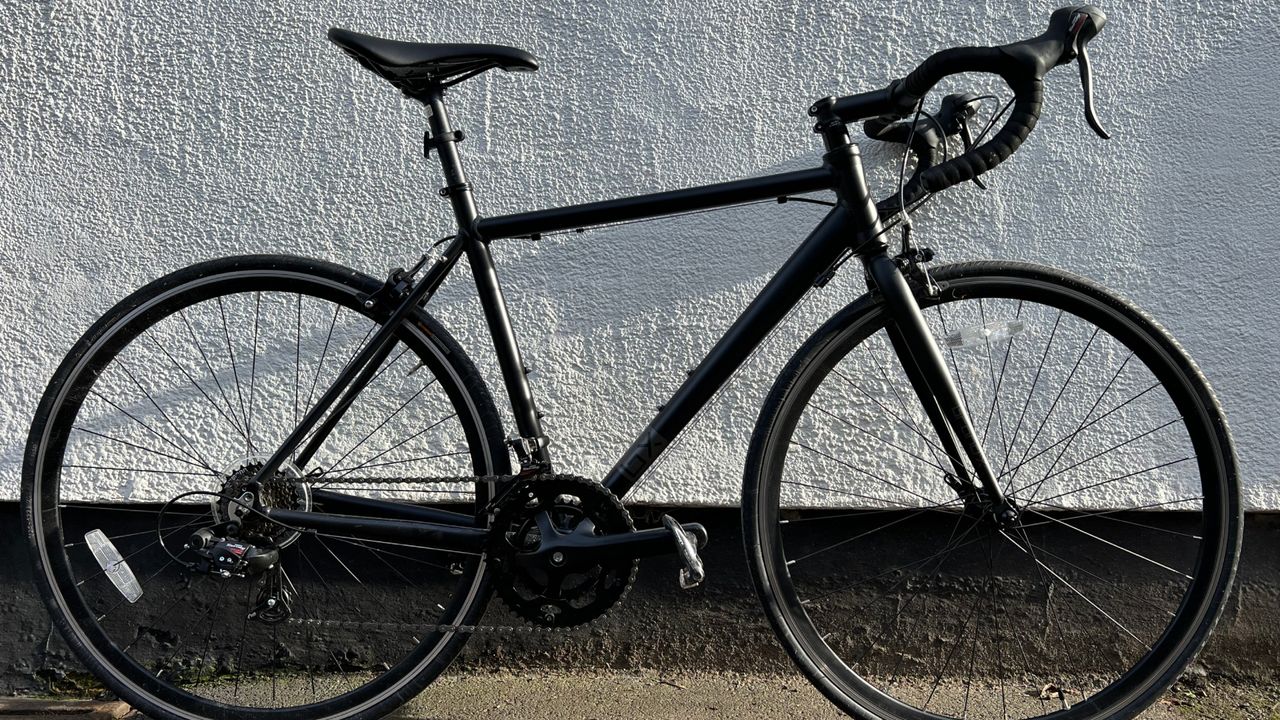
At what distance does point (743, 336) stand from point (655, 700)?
1.02 metres

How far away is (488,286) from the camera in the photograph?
6.48 ft

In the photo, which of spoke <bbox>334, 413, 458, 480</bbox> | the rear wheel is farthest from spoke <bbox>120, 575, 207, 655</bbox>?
spoke <bbox>334, 413, 458, 480</bbox>

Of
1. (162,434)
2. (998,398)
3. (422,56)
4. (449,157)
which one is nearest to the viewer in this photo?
(422,56)

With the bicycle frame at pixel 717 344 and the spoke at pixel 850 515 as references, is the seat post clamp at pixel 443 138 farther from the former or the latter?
the spoke at pixel 850 515

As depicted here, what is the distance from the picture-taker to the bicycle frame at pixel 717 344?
1852mm

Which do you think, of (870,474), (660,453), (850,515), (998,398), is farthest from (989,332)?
(660,453)

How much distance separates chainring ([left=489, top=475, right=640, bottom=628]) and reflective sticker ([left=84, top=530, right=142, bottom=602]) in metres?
0.89

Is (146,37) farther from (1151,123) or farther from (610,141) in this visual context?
(1151,123)

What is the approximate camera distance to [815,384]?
190 cm

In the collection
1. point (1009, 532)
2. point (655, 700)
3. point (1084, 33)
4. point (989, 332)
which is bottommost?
point (655, 700)

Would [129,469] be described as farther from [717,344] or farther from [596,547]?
[717,344]

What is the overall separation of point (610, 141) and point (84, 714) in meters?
1.99

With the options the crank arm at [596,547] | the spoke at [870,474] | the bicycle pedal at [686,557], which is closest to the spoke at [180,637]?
the crank arm at [596,547]

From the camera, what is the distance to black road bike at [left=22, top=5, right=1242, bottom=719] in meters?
1.86
